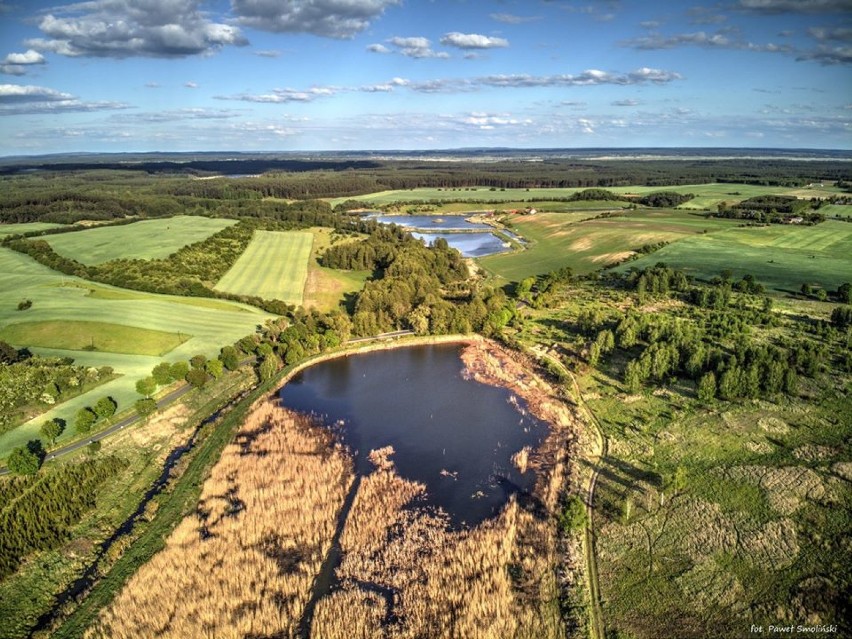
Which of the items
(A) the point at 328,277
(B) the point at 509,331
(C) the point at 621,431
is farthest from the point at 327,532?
(A) the point at 328,277

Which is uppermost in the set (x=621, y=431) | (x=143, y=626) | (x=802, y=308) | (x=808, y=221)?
(x=808, y=221)

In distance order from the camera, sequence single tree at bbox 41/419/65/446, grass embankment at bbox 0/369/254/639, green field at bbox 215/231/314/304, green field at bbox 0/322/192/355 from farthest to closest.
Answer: green field at bbox 215/231/314/304, green field at bbox 0/322/192/355, single tree at bbox 41/419/65/446, grass embankment at bbox 0/369/254/639

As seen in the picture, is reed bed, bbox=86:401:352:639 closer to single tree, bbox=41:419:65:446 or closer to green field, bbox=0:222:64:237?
single tree, bbox=41:419:65:446

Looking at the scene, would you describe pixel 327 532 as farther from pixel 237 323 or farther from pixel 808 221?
pixel 808 221

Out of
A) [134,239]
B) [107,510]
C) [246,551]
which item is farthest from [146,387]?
[134,239]

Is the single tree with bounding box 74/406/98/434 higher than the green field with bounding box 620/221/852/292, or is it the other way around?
the green field with bounding box 620/221/852/292

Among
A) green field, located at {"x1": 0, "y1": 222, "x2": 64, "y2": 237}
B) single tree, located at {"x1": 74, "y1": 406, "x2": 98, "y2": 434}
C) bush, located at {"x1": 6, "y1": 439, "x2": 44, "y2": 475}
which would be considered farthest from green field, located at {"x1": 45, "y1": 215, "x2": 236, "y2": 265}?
bush, located at {"x1": 6, "y1": 439, "x2": 44, "y2": 475}
